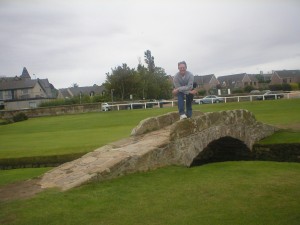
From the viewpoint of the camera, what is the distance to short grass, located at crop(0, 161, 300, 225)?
5.36 meters

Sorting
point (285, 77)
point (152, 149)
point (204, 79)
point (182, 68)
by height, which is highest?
point (204, 79)

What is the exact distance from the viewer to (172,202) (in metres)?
6.14

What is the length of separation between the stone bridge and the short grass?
357mm

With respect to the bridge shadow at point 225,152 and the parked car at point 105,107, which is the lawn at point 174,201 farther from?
the parked car at point 105,107

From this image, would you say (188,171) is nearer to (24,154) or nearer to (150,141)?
(150,141)

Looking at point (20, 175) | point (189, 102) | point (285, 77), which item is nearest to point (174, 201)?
point (189, 102)

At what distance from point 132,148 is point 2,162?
7.22 meters

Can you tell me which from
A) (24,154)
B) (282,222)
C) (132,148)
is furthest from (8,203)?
(24,154)

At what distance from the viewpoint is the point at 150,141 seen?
9.30 meters

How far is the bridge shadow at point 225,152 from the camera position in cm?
1334

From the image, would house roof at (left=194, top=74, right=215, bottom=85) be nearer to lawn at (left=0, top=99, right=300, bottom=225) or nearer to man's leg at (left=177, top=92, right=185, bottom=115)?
man's leg at (left=177, top=92, right=185, bottom=115)

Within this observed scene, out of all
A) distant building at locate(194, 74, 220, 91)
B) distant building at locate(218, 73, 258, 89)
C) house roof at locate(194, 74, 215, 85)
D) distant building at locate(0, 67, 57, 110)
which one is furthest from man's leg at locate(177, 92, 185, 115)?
distant building at locate(218, 73, 258, 89)

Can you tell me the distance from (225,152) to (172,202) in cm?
853

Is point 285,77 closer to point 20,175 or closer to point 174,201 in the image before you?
point 20,175
